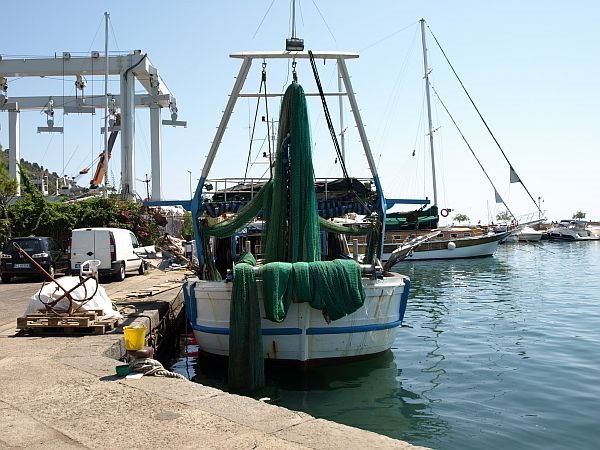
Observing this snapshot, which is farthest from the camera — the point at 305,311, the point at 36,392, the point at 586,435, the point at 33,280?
the point at 33,280

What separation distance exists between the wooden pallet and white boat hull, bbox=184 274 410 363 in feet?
5.39

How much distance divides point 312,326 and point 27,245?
15445mm

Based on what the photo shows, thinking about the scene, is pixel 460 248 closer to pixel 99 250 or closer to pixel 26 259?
pixel 99 250

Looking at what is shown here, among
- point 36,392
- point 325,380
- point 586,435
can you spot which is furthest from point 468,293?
point 36,392

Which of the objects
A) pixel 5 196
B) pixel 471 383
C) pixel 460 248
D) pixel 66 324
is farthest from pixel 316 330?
pixel 460 248

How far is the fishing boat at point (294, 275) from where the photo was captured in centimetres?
988

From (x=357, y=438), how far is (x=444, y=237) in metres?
45.1

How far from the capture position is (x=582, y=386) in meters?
10.4

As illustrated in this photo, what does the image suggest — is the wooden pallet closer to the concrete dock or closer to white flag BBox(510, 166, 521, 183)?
the concrete dock

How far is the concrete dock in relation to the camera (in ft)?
17.5

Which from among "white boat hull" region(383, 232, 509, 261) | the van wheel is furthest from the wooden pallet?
"white boat hull" region(383, 232, 509, 261)

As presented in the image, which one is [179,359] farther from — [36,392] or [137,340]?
[36,392]

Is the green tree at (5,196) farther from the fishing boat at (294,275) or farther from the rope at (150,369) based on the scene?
the rope at (150,369)

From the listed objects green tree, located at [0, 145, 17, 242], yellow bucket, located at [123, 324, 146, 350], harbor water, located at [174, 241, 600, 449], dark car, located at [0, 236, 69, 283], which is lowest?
harbor water, located at [174, 241, 600, 449]
